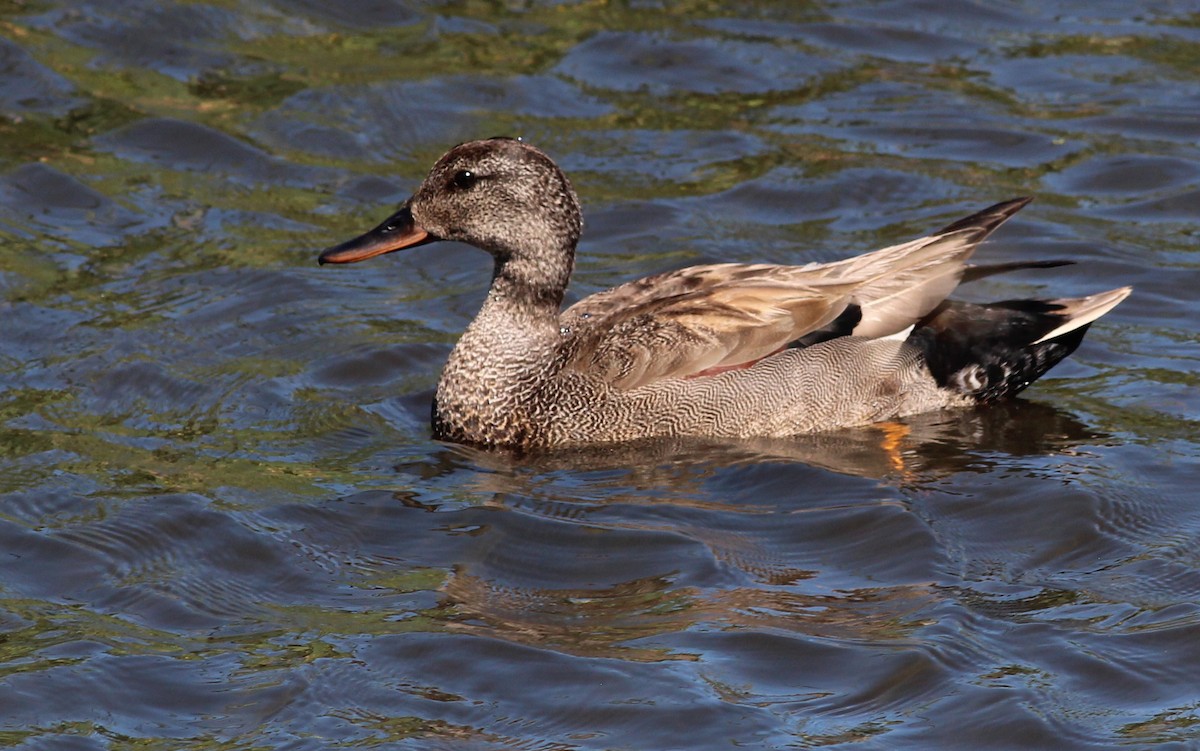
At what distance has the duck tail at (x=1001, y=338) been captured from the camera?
8.32 metres

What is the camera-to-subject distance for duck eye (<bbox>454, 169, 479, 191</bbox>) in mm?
8172

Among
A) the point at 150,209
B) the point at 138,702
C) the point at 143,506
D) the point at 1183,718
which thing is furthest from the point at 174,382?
→ the point at 1183,718

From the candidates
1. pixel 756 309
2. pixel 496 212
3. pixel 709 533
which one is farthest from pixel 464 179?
pixel 709 533

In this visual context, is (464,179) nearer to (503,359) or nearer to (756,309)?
(503,359)

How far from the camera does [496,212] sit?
8195 mm

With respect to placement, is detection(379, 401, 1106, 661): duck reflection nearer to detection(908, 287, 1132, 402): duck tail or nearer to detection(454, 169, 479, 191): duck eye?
detection(908, 287, 1132, 402): duck tail

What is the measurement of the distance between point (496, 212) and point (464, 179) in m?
0.20

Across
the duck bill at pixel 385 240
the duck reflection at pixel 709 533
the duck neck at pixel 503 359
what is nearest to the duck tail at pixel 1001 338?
the duck reflection at pixel 709 533

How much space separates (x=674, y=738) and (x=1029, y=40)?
8363 mm

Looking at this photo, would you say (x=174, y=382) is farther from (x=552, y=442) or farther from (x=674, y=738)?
(x=674, y=738)

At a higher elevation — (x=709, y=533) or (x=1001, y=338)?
(x=1001, y=338)

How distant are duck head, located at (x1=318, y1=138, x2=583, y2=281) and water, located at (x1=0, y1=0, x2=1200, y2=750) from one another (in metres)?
0.80

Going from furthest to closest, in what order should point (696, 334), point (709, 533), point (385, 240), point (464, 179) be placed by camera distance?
point (385, 240), point (464, 179), point (696, 334), point (709, 533)

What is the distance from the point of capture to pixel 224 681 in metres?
5.85
